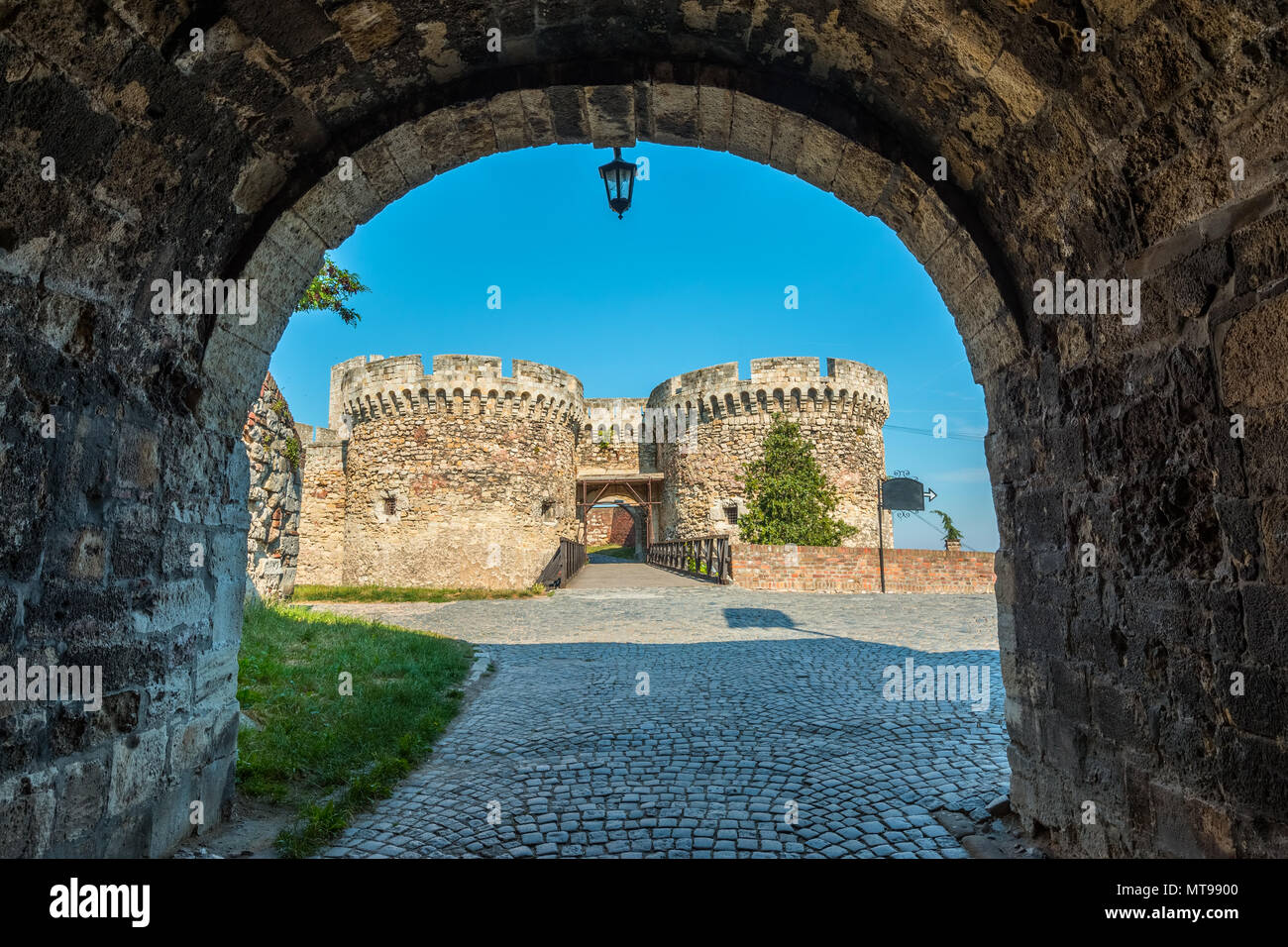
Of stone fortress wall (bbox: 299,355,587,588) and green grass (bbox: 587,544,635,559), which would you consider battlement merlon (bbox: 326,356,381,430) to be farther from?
green grass (bbox: 587,544,635,559)

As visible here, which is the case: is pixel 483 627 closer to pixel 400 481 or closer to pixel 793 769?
pixel 793 769

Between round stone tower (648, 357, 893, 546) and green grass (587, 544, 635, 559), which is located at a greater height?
round stone tower (648, 357, 893, 546)

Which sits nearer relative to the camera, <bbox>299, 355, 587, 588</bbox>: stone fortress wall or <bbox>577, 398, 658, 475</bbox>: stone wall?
<bbox>299, 355, 587, 588</bbox>: stone fortress wall

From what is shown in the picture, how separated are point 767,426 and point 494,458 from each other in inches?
317

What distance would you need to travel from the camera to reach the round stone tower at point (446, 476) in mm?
18656

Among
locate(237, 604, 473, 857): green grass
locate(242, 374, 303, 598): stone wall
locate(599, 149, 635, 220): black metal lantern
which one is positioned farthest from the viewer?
locate(242, 374, 303, 598): stone wall

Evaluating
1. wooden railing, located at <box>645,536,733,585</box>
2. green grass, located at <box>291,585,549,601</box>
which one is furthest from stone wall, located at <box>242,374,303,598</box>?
wooden railing, located at <box>645,536,733,585</box>

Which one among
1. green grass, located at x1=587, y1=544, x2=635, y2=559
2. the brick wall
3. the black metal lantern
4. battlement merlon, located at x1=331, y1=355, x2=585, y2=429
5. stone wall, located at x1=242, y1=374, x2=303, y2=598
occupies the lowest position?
green grass, located at x1=587, y1=544, x2=635, y2=559

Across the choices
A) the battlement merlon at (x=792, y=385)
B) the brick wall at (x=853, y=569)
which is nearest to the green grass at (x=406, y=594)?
the brick wall at (x=853, y=569)

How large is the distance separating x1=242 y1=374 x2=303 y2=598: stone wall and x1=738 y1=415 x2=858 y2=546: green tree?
1375 cm

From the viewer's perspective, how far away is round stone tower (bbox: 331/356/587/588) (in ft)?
61.2
